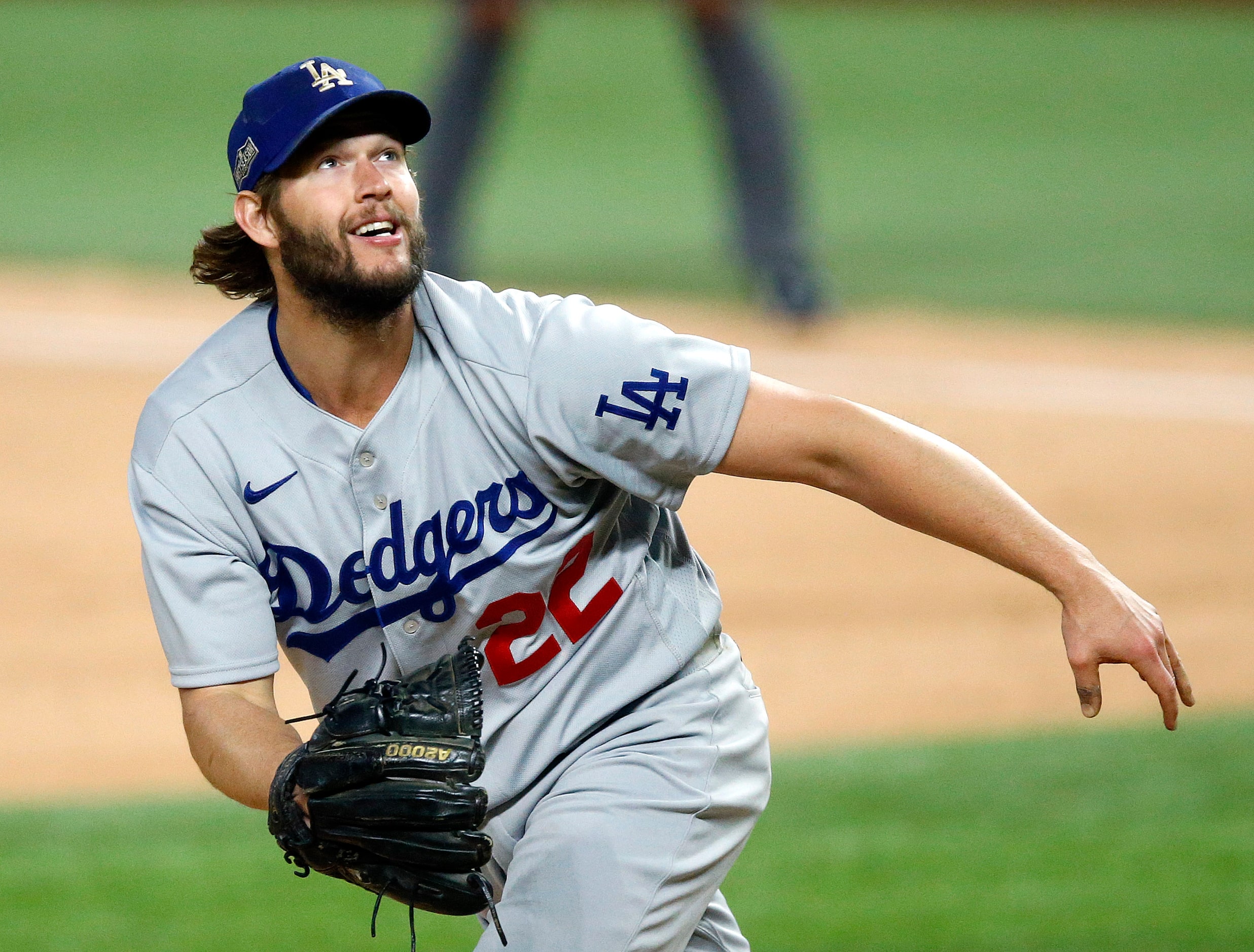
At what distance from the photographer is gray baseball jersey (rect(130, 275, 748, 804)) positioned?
104 inches

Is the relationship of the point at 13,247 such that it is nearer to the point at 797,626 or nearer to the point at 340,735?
the point at 797,626

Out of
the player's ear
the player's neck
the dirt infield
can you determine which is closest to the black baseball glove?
the player's neck

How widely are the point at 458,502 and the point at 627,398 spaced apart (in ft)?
1.03

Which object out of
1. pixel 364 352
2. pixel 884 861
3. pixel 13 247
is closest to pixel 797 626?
pixel 884 861

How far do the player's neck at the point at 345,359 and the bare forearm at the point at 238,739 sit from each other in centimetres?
46

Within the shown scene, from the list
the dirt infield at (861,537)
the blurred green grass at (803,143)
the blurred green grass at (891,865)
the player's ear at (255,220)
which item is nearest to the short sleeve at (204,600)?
the player's ear at (255,220)

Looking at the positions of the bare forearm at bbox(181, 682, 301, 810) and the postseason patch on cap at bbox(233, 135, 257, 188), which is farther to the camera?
the postseason patch on cap at bbox(233, 135, 257, 188)

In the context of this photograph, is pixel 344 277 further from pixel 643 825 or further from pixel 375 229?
pixel 643 825

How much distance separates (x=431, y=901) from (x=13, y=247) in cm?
1037

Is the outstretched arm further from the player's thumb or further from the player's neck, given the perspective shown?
the player's neck

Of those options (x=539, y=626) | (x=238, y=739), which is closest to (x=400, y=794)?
(x=238, y=739)

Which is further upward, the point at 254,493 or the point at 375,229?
the point at 375,229

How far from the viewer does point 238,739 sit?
2.59 meters

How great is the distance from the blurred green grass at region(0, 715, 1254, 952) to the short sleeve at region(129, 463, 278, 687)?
5.83 feet
